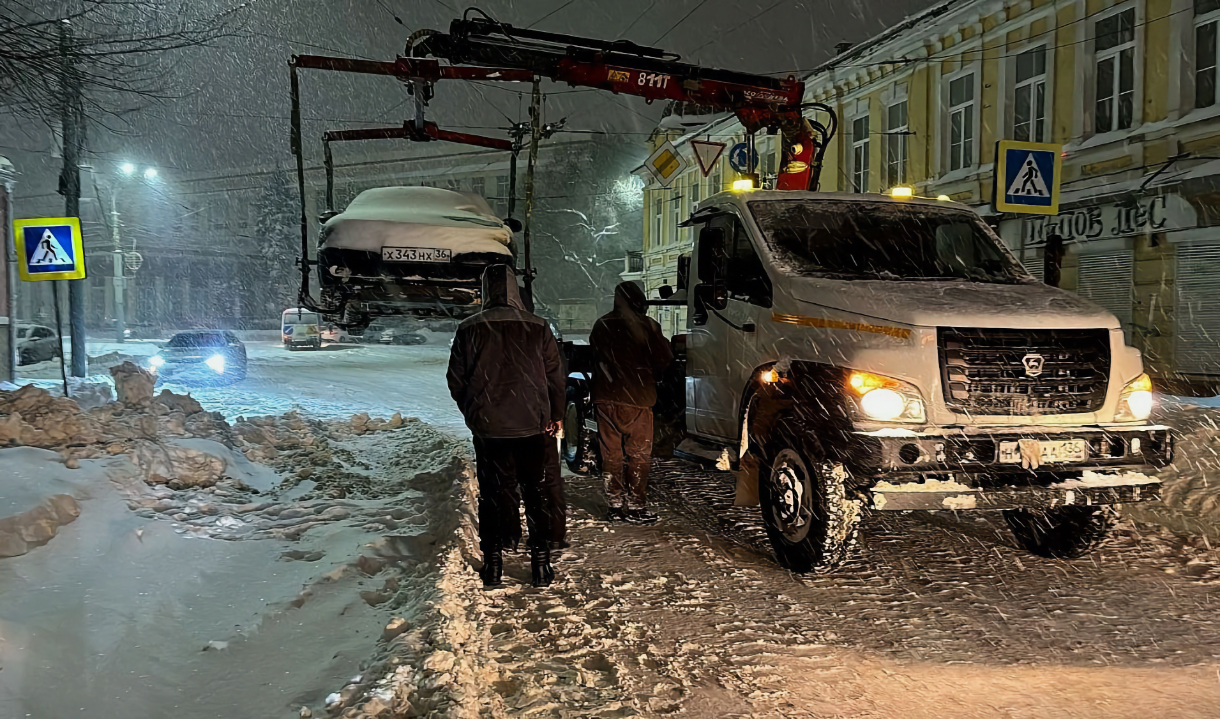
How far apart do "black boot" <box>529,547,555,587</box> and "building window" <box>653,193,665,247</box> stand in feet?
115

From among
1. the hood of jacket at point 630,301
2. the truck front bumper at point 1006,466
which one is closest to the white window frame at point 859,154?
the hood of jacket at point 630,301

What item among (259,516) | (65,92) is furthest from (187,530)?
(65,92)

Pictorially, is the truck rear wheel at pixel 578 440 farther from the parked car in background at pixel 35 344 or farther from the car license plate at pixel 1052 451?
the parked car in background at pixel 35 344

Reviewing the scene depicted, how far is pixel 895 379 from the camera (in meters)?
4.79

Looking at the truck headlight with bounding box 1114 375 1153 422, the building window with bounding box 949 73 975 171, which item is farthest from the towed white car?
the building window with bounding box 949 73 975 171

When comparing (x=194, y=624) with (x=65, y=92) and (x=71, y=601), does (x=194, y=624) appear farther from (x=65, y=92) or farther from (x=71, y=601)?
(x=65, y=92)

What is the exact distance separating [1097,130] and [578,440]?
13.5 meters

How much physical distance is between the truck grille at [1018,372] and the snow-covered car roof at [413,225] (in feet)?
21.6

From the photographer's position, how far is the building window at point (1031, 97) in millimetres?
17797

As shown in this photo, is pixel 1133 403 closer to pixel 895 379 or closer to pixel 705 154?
pixel 895 379

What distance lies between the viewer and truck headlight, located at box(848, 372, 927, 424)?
4.77 m

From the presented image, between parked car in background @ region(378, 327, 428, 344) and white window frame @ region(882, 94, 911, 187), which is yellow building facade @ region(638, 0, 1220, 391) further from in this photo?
parked car in background @ region(378, 327, 428, 344)

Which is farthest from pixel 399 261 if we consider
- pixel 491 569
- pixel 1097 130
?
pixel 1097 130

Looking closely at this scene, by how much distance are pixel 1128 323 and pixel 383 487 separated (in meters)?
14.4
